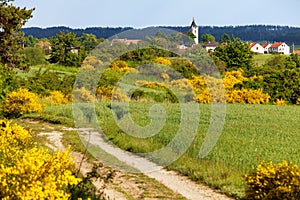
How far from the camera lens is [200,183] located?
12.9 metres

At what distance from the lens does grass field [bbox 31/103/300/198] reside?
13453 mm

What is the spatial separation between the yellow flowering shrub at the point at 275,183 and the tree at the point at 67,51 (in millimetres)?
54600

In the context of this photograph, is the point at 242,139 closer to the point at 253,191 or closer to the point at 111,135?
the point at 111,135

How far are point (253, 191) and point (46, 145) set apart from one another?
33.5 feet

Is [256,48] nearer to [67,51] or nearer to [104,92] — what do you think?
[67,51]

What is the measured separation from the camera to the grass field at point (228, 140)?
1345cm

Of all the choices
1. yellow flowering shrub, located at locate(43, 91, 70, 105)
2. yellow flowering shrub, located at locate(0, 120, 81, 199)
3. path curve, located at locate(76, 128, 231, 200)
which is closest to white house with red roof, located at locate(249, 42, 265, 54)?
yellow flowering shrub, located at locate(43, 91, 70, 105)

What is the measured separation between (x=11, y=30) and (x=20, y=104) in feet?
23.3

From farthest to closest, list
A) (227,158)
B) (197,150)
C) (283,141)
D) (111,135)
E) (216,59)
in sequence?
(216,59) → (111,135) → (283,141) → (197,150) → (227,158)

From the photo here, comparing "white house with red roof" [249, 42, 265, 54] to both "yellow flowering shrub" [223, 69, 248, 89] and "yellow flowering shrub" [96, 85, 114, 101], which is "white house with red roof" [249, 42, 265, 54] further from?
"yellow flowering shrub" [96, 85, 114, 101]

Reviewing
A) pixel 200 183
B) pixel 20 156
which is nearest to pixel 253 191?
pixel 200 183

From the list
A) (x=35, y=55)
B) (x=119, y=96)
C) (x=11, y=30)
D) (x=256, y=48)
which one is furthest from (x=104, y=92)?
(x=256, y=48)

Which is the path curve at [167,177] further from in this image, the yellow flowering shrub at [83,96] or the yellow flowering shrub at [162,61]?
the yellow flowering shrub at [162,61]

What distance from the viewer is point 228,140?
17500mm
